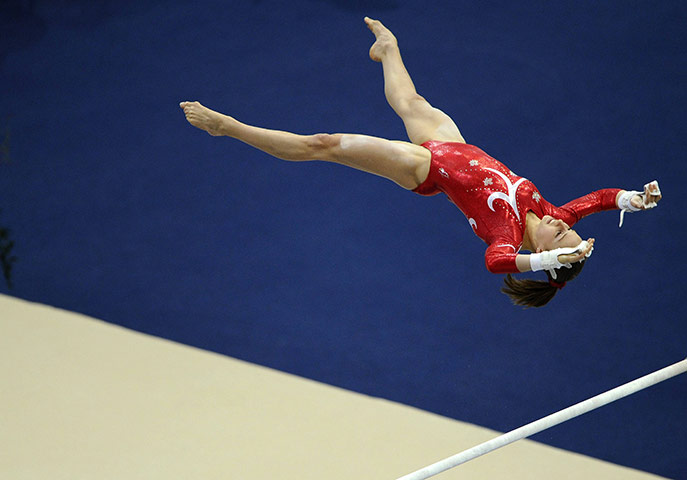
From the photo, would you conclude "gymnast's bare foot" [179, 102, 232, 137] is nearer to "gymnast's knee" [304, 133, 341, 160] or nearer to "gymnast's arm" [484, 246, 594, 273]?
"gymnast's knee" [304, 133, 341, 160]

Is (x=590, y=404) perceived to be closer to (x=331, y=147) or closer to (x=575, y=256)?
(x=575, y=256)

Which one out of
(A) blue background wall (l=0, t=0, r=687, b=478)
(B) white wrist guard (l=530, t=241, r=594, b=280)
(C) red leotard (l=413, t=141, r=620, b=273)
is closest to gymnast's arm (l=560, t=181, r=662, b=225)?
(C) red leotard (l=413, t=141, r=620, b=273)

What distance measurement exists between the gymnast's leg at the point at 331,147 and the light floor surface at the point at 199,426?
6.28 feet

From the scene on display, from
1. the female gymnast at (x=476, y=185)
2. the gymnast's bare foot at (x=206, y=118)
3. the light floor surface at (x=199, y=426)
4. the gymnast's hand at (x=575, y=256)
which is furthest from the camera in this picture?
the light floor surface at (x=199, y=426)

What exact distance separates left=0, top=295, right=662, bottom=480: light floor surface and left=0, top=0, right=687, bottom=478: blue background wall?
0.15 m

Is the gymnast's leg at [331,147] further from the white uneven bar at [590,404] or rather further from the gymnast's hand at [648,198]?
the white uneven bar at [590,404]

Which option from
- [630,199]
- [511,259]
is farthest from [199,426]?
[630,199]

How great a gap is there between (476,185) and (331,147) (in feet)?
1.95

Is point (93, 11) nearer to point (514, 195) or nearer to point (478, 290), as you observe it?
point (478, 290)

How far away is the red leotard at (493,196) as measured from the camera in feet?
11.6

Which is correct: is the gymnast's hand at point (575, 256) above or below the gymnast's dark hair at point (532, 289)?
below

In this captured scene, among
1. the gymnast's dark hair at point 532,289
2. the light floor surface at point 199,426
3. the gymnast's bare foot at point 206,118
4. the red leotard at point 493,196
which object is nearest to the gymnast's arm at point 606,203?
the red leotard at point 493,196

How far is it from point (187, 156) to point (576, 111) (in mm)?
2568

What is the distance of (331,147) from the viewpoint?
3691mm
